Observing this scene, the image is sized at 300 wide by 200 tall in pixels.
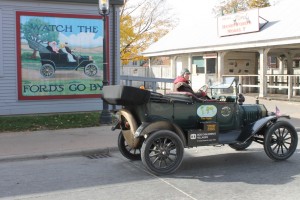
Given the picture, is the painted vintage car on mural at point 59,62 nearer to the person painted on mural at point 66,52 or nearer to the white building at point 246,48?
the person painted on mural at point 66,52

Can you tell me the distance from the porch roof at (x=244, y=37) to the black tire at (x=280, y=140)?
11.2 metres

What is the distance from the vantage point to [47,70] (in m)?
13.2

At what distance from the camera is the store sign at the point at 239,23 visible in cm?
2125

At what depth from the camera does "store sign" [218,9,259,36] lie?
21.2 meters

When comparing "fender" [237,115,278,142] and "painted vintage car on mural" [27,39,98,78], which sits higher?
"painted vintage car on mural" [27,39,98,78]

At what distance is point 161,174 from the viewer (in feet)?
21.3

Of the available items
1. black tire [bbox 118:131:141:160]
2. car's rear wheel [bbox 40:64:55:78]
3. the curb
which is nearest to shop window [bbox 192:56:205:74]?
car's rear wheel [bbox 40:64:55:78]

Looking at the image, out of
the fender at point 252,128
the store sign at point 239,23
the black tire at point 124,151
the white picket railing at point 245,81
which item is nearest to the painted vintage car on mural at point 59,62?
the white picket railing at point 245,81

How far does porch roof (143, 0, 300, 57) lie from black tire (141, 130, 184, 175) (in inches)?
513

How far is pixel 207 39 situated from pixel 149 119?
1898cm

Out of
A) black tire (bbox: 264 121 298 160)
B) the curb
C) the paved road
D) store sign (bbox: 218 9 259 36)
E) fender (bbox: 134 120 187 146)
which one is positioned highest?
store sign (bbox: 218 9 259 36)

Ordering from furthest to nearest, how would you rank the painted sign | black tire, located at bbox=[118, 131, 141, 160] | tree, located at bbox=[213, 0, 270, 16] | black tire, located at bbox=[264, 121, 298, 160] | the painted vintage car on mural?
tree, located at bbox=[213, 0, 270, 16] → the painted vintage car on mural → black tire, located at bbox=[118, 131, 141, 160] → black tire, located at bbox=[264, 121, 298, 160] → the painted sign

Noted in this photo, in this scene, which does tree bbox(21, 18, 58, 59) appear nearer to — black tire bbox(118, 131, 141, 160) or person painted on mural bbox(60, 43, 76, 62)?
person painted on mural bbox(60, 43, 76, 62)

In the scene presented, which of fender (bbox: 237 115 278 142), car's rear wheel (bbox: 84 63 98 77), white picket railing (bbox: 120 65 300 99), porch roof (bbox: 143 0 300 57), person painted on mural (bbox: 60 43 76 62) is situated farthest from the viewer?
porch roof (bbox: 143 0 300 57)
